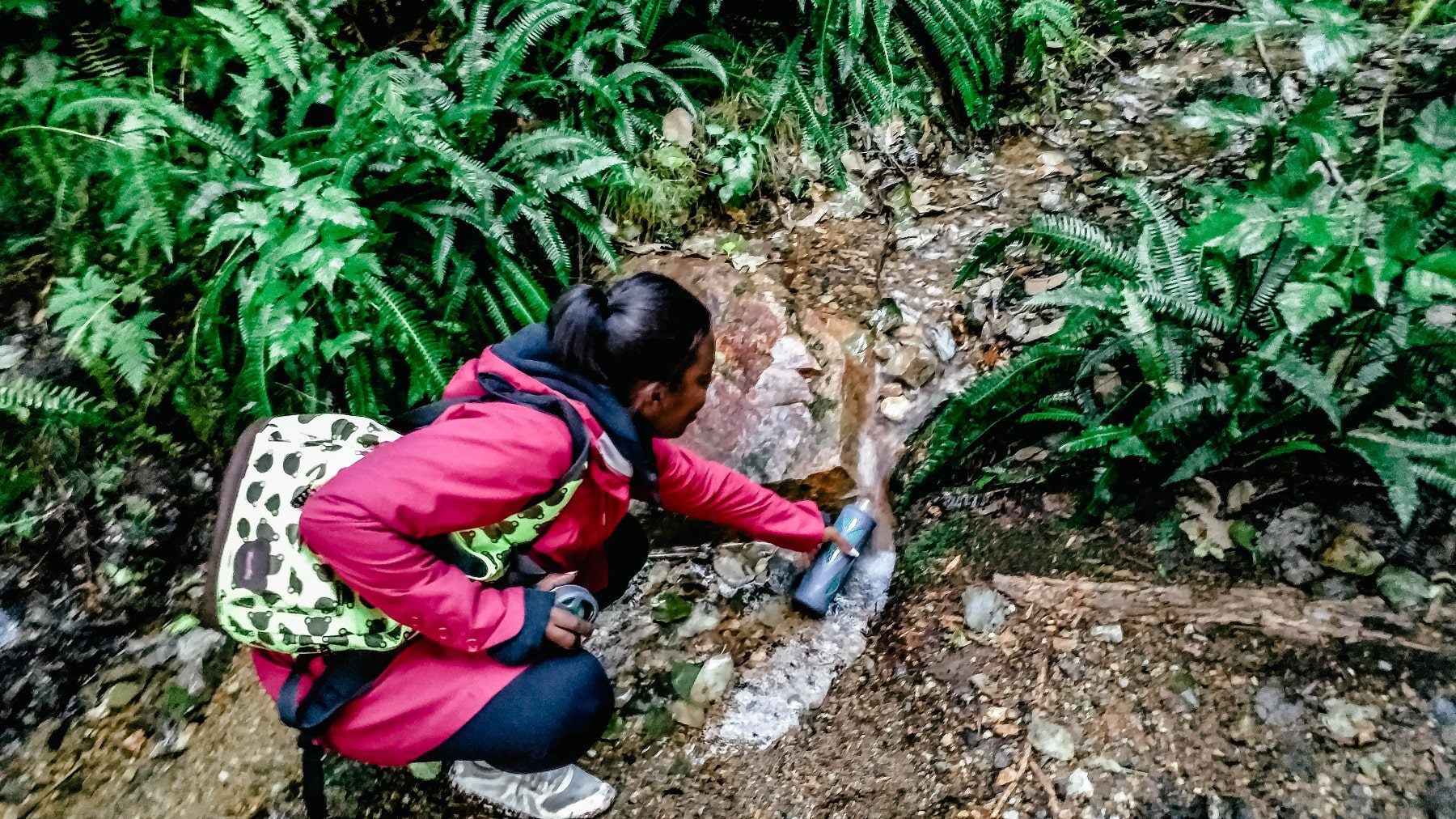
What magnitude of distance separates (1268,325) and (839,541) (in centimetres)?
182

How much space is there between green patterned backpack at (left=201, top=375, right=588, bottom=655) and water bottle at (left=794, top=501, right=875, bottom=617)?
137cm

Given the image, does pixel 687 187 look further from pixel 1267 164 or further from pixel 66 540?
pixel 66 540

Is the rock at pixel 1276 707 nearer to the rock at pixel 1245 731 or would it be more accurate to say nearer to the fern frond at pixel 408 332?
the rock at pixel 1245 731

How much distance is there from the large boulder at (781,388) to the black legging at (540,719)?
142cm

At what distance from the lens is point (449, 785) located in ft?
10.1

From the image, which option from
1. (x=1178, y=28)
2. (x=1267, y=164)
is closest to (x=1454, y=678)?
(x=1267, y=164)

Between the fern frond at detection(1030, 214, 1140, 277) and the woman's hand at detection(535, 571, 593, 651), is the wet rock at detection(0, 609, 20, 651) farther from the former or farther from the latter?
the fern frond at detection(1030, 214, 1140, 277)

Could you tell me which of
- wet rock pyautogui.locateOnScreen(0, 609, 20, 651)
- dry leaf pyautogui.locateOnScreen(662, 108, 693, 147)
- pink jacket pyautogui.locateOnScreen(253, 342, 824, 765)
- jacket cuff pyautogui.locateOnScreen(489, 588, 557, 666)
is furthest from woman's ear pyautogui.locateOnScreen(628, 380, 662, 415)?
wet rock pyautogui.locateOnScreen(0, 609, 20, 651)

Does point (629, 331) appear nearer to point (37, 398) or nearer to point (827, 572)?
point (827, 572)

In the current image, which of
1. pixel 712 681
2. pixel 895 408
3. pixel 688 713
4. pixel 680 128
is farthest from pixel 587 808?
pixel 680 128

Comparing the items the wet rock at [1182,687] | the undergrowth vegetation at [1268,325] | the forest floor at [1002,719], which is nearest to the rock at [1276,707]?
the forest floor at [1002,719]

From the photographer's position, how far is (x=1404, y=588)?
101 inches

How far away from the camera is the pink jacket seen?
79.9 inches

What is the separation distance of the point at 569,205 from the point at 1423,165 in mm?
3422
